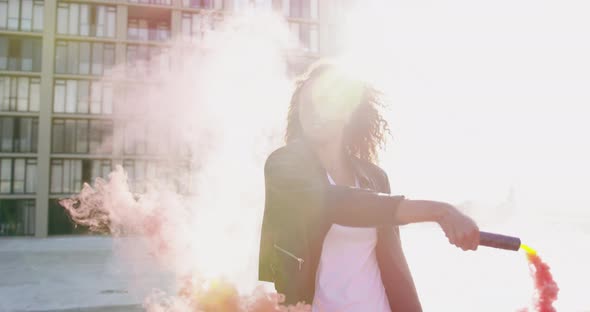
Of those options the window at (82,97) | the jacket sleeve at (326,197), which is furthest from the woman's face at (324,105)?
the window at (82,97)

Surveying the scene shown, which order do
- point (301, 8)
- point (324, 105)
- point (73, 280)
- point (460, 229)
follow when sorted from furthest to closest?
point (301, 8)
point (73, 280)
point (324, 105)
point (460, 229)

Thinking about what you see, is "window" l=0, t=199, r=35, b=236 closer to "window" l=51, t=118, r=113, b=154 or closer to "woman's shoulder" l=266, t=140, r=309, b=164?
"window" l=51, t=118, r=113, b=154

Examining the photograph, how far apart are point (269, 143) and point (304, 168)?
224 inches

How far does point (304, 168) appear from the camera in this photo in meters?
1.60

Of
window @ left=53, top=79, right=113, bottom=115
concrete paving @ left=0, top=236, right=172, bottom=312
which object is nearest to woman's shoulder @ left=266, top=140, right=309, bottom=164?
concrete paving @ left=0, top=236, right=172, bottom=312

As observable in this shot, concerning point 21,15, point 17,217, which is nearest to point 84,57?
point 21,15

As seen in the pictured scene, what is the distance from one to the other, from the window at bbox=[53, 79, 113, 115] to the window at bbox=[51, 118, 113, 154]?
0.47m

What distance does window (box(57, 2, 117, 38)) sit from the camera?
67.7 feet

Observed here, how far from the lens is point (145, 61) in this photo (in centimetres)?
2114

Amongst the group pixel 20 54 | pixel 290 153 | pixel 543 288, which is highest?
pixel 20 54

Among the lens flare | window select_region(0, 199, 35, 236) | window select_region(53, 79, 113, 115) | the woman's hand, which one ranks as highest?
window select_region(53, 79, 113, 115)

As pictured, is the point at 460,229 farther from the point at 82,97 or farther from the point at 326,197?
the point at 82,97

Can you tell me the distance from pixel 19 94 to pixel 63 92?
1672 millimetres

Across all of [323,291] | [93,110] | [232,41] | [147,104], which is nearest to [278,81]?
[232,41]
